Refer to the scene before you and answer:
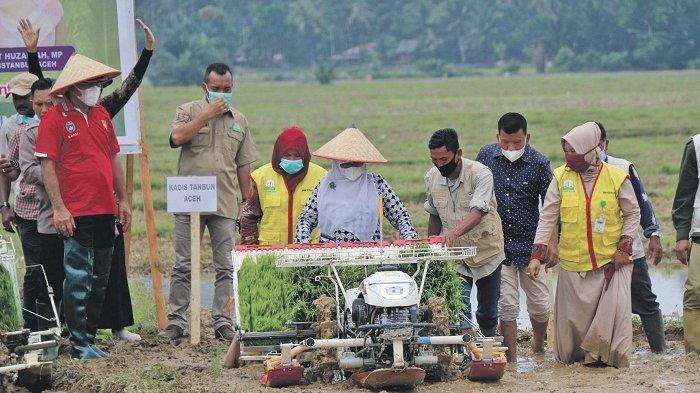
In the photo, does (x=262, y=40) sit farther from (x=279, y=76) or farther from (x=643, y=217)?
(x=643, y=217)

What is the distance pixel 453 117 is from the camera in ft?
148

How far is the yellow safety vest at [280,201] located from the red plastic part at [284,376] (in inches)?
69.7

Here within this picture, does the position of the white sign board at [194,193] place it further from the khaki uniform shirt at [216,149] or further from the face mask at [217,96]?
the face mask at [217,96]

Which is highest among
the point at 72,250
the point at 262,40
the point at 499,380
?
the point at 262,40

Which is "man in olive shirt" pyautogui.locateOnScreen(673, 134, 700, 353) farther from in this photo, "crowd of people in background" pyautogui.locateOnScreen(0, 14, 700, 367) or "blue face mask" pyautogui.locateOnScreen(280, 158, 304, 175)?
"blue face mask" pyautogui.locateOnScreen(280, 158, 304, 175)

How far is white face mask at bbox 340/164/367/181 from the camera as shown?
874 cm

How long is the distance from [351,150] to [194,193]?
153 cm

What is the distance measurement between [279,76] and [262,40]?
16.1 meters

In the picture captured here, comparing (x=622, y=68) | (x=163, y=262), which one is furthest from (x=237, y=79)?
(x=163, y=262)

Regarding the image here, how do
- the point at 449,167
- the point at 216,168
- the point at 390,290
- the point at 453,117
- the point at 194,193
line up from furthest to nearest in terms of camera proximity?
the point at 453,117 → the point at 216,168 → the point at 194,193 → the point at 449,167 → the point at 390,290

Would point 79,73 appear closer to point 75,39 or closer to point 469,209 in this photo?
point 75,39

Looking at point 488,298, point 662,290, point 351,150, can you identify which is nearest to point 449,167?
point 351,150

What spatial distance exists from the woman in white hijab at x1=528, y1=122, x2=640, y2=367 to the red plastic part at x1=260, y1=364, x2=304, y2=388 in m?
1.90

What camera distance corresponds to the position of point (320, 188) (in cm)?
883
